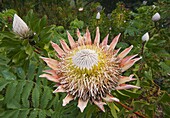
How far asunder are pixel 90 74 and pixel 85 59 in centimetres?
7

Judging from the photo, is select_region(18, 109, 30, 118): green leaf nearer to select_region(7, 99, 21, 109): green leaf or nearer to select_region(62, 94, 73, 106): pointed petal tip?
select_region(7, 99, 21, 109): green leaf

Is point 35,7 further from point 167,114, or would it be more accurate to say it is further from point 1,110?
point 167,114

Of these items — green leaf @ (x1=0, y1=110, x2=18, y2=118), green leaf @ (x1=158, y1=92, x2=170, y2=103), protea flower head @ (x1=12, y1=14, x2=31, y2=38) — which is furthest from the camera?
green leaf @ (x1=0, y1=110, x2=18, y2=118)

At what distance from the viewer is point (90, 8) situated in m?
5.11

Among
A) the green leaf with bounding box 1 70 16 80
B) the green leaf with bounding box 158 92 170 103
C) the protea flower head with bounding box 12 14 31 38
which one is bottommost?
the green leaf with bounding box 158 92 170 103

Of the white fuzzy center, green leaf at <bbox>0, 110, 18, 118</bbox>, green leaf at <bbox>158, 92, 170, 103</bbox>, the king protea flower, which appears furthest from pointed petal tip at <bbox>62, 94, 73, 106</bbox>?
green leaf at <bbox>0, 110, 18, 118</bbox>

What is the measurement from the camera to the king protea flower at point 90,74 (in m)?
1.23

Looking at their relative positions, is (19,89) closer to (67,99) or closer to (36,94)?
(36,94)

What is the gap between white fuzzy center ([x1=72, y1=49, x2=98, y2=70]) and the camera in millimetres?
1260

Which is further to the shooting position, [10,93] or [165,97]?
[10,93]

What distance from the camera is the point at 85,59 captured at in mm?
1263

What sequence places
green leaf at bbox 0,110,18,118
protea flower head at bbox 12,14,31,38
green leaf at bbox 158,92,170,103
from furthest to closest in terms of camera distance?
green leaf at bbox 0,110,18,118 → protea flower head at bbox 12,14,31,38 → green leaf at bbox 158,92,170,103

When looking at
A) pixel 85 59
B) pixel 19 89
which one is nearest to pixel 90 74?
pixel 85 59

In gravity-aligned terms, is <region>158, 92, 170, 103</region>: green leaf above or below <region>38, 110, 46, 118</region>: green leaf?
below
